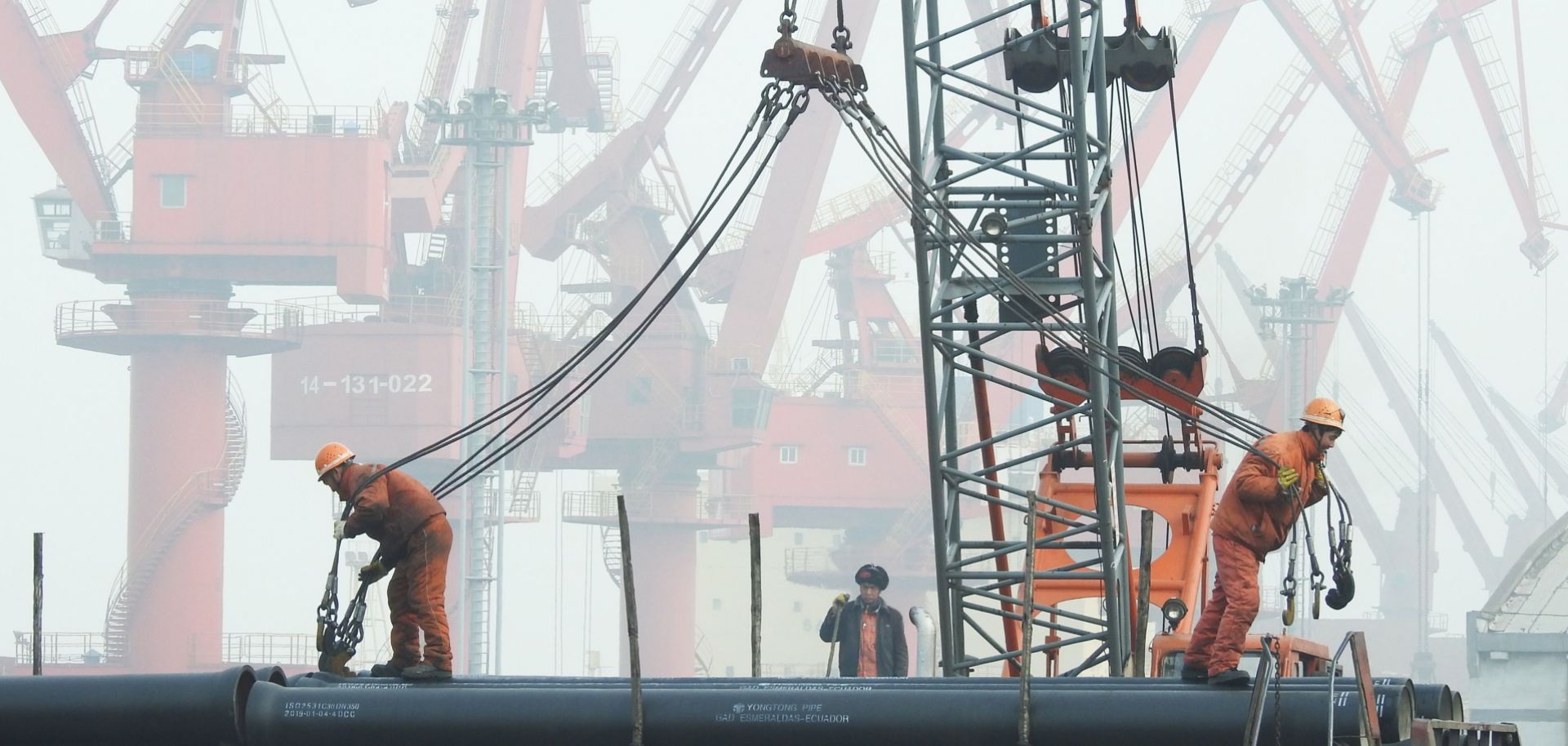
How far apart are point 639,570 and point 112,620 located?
2509 cm

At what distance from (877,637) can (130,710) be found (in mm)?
6723

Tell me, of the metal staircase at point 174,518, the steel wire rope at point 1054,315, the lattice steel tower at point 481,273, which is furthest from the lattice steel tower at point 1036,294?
the metal staircase at point 174,518

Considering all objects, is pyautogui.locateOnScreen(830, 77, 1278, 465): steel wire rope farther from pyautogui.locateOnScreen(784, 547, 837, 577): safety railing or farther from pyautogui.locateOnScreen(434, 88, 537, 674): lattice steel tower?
pyautogui.locateOnScreen(784, 547, 837, 577): safety railing

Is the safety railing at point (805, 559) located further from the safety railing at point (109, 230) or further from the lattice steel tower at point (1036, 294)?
the lattice steel tower at point (1036, 294)

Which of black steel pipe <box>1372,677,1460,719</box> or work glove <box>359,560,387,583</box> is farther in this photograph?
work glove <box>359,560,387,583</box>

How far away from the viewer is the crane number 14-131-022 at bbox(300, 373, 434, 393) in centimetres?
9519

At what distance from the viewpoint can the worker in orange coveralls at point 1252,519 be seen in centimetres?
1174

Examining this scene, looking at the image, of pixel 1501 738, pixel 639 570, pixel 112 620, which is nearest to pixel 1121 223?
pixel 639 570

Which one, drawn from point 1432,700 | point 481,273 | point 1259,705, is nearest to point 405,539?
point 1259,705

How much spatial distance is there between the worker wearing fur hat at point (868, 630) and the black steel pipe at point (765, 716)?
4.97 metres

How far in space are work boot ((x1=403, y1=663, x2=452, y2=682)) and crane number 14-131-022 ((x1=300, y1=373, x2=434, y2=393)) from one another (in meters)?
83.2

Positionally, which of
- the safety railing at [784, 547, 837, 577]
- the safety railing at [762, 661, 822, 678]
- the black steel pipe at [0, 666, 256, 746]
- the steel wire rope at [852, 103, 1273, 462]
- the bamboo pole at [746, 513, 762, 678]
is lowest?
the safety railing at [762, 661, 822, 678]

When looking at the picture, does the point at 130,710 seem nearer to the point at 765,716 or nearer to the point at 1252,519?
the point at 765,716

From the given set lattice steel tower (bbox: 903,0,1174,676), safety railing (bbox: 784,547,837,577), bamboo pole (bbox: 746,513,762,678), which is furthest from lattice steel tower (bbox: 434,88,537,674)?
bamboo pole (bbox: 746,513,762,678)
